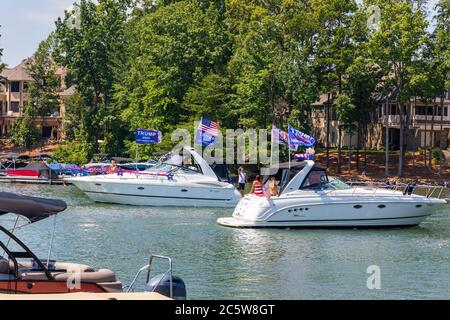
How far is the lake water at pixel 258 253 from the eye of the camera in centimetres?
2575

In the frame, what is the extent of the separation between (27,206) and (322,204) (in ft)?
73.8

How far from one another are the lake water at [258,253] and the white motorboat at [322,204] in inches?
25.2

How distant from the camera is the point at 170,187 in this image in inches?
1987

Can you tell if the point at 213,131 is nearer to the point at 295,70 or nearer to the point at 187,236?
the point at 187,236

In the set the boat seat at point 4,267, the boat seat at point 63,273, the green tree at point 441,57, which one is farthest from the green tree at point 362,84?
the boat seat at point 4,267

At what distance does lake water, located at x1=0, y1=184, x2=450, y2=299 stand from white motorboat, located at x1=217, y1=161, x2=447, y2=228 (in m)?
0.64

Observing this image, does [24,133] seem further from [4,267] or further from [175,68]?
[4,267]

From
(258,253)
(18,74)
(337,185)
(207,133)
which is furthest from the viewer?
(18,74)

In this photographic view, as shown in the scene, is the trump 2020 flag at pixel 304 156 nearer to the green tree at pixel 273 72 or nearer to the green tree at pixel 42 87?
the green tree at pixel 273 72

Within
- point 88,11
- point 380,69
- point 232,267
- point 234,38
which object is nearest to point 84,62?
point 88,11

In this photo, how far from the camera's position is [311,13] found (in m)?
85.6

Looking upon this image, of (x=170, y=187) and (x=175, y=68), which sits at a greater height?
(x=175, y=68)

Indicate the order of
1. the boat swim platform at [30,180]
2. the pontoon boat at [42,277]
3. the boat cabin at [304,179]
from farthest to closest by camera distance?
the boat swim platform at [30,180] < the boat cabin at [304,179] < the pontoon boat at [42,277]

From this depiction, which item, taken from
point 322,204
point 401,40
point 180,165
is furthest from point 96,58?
point 322,204
